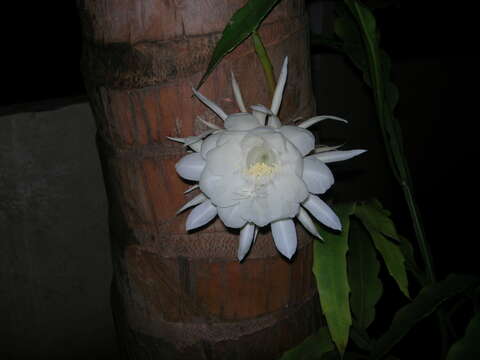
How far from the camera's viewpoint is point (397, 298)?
1.76m

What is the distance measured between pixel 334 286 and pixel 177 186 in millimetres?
303

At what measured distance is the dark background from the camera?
6.16 feet

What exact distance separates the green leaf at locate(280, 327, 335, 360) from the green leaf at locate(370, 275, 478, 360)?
0.28 ft

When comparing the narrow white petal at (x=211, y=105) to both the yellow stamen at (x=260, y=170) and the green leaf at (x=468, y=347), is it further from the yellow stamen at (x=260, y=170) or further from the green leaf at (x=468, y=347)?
the green leaf at (x=468, y=347)

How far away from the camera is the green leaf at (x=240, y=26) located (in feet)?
1.78

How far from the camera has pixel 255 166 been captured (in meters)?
0.59

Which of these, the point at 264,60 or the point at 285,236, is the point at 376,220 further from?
the point at 264,60

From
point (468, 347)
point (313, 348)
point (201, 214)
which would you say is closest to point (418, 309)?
point (468, 347)

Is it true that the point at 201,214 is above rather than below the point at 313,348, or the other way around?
above

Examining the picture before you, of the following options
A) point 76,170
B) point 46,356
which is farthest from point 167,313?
point 46,356

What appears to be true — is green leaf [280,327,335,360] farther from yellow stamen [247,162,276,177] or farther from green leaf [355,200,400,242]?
yellow stamen [247,162,276,177]

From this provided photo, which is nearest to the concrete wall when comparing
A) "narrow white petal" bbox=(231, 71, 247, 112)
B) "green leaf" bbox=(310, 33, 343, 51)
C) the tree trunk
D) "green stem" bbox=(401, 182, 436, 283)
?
the tree trunk

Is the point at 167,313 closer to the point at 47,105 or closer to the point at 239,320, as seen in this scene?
the point at 239,320

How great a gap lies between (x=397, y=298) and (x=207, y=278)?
1.33 metres
